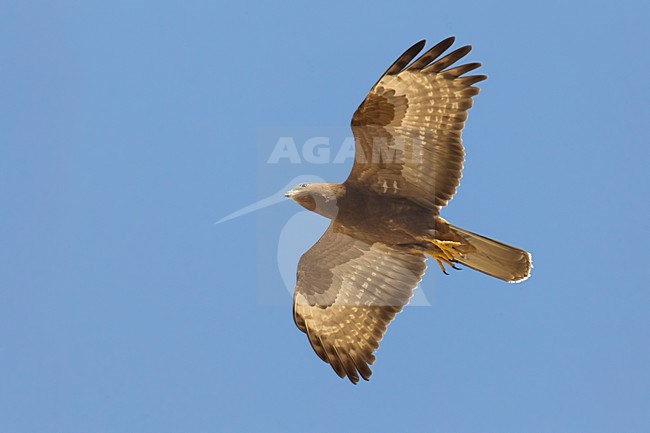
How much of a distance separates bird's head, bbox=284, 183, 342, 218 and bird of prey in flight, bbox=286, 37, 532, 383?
12 millimetres

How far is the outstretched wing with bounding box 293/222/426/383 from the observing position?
12297 mm

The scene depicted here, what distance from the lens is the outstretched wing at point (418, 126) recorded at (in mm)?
11211

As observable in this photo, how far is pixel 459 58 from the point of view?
441 inches

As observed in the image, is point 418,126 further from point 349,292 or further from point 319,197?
point 349,292

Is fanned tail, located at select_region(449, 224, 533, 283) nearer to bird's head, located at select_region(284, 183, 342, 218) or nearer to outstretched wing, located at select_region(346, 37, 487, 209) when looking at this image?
outstretched wing, located at select_region(346, 37, 487, 209)

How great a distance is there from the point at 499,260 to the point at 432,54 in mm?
2588

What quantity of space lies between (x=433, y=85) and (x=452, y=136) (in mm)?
621

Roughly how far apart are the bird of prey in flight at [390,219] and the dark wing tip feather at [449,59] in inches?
0.4

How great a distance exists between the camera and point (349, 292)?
501 inches

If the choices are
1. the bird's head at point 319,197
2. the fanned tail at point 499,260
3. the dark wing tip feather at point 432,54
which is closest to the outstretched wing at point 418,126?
the dark wing tip feather at point 432,54

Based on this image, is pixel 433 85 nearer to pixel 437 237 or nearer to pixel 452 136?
pixel 452 136

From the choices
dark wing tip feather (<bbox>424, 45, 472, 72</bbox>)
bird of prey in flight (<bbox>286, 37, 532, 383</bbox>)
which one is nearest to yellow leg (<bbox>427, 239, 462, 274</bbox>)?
bird of prey in flight (<bbox>286, 37, 532, 383</bbox>)

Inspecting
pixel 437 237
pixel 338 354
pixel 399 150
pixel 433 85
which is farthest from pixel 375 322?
pixel 433 85

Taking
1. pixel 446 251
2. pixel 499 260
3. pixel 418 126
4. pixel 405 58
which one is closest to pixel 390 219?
pixel 446 251
